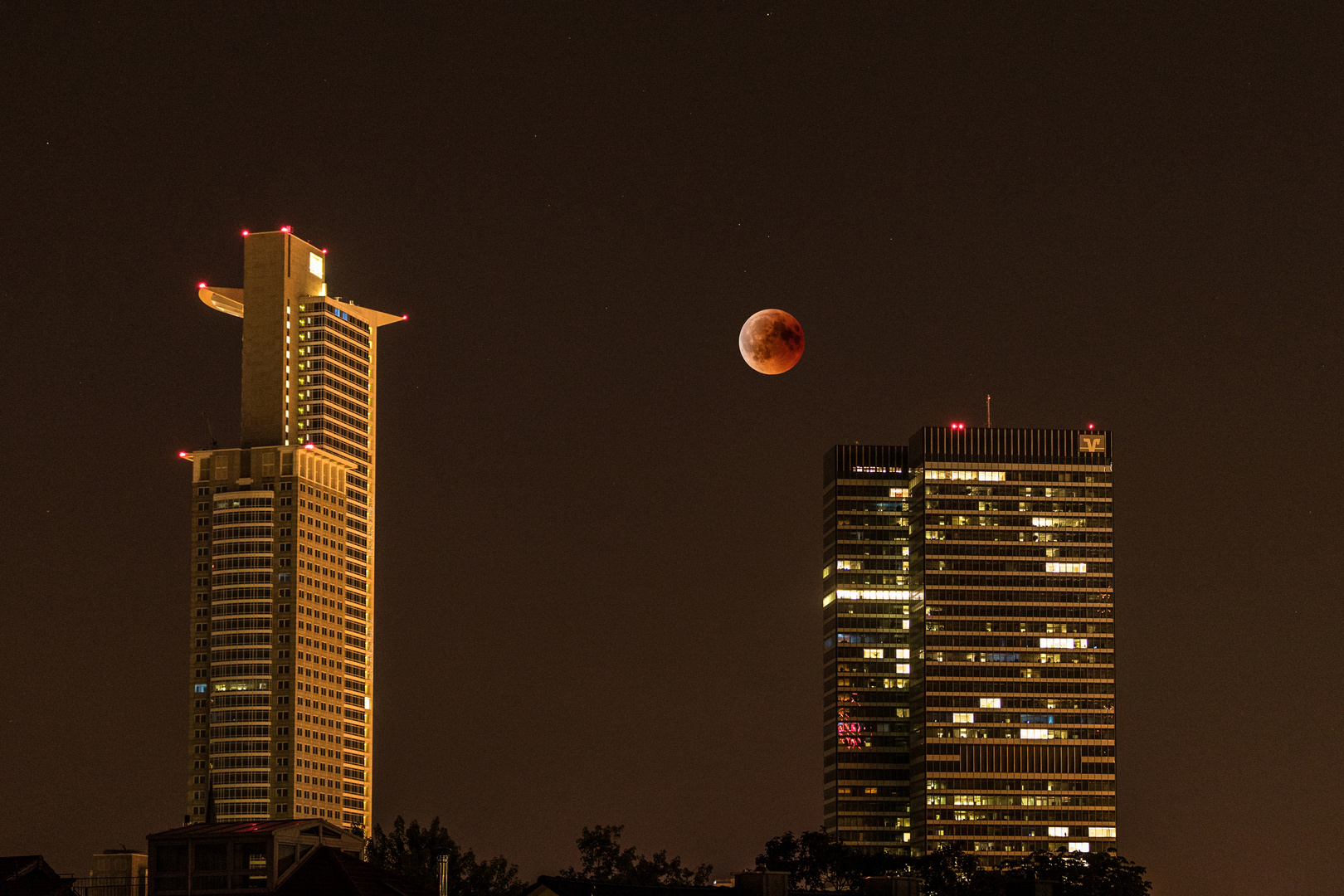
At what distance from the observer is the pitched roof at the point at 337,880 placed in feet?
348

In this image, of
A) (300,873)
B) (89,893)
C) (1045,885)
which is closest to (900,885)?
(1045,885)

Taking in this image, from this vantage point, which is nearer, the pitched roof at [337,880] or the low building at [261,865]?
the pitched roof at [337,880]

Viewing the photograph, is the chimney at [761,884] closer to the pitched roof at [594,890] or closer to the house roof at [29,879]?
the pitched roof at [594,890]

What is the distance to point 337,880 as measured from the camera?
4232 inches

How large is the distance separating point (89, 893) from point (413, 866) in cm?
7534

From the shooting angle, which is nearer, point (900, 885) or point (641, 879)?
point (900, 885)

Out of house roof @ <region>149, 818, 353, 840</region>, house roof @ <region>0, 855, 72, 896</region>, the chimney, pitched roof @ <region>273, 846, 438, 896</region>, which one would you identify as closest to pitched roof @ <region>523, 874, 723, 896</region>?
the chimney

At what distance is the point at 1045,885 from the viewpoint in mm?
126125

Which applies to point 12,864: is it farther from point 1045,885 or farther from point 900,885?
point 1045,885

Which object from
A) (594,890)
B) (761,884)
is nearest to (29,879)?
(594,890)

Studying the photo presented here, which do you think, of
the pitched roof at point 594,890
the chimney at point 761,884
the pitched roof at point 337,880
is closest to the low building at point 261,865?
the pitched roof at point 337,880

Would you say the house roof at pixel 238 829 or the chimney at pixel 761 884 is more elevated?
the house roof at pixel 238 829

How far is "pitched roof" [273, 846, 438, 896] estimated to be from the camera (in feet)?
348

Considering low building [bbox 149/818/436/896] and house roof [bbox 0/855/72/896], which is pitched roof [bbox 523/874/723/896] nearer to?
low building [bbox 149/818/436/896]
